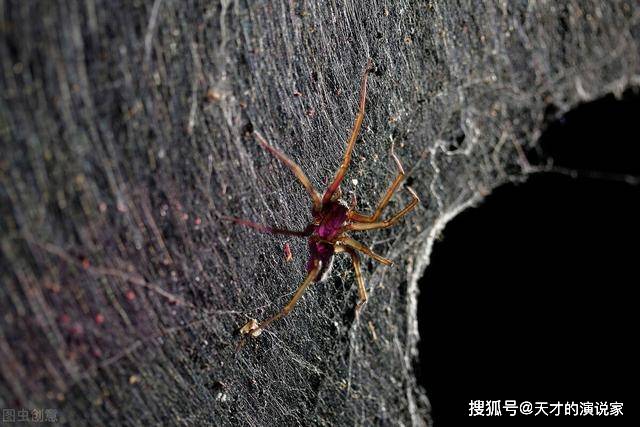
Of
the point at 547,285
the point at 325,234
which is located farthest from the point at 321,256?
the point at 547,285

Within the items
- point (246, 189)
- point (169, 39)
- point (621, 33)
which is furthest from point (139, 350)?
point (621, 33)

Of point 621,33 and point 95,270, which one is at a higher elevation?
point 621,33

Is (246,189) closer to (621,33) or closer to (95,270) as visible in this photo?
(95,270)

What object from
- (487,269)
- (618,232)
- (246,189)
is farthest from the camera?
(487,269)

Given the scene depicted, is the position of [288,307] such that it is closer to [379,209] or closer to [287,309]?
[287,309]

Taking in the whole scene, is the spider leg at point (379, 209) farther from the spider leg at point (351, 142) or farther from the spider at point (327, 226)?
the spider leg at point (351, 142)


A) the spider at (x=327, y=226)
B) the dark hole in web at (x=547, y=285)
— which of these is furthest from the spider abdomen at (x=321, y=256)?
the dark hole in web at (x=547, y=285)

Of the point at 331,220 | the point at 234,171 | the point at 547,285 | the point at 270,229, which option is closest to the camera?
the point at 234,171
